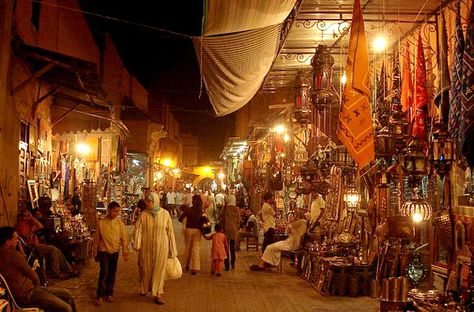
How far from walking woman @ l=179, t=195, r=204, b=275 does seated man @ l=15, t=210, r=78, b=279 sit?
2855mm

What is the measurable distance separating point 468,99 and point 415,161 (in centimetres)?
255

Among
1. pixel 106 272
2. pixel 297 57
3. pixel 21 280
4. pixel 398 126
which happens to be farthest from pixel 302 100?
pixel 21 280

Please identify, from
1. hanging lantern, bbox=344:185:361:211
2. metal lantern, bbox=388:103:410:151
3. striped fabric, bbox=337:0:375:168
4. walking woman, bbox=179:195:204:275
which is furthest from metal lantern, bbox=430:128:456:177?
walking woman, bbox=179:195:204:275

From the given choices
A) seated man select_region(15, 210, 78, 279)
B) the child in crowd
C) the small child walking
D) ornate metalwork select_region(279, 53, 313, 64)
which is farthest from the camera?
the child in crowd

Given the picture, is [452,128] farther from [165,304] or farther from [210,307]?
[165,304]

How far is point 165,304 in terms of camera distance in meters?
9.56

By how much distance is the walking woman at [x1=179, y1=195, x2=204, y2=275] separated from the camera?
1312 cm

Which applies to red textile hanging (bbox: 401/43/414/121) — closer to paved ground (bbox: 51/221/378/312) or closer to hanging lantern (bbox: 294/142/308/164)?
paved ground (bbox: 51/221/378/312)

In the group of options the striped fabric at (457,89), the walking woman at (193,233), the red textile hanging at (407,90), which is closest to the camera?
the striped fabric at (457,89)

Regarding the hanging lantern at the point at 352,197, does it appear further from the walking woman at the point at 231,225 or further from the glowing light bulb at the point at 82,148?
the glowing light bulb at the point at 82,148

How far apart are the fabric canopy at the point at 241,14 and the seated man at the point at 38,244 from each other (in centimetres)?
515

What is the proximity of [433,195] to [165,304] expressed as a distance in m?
4.90

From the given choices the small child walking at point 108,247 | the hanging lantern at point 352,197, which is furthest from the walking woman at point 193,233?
the hanging lantern at point 352,197

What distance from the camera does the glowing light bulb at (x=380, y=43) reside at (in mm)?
10245
